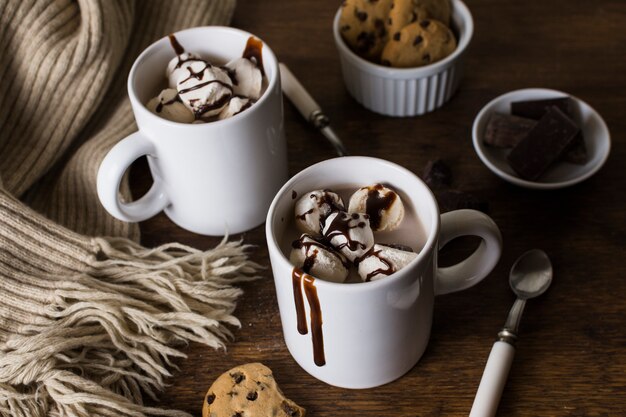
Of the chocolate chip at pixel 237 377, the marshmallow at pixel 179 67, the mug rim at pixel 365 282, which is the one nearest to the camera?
the mug rim at pixel 365 282

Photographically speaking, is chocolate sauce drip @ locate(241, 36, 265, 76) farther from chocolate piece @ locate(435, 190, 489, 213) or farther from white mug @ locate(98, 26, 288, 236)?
chocolate piece @ locate(435, 190, 489, 213)

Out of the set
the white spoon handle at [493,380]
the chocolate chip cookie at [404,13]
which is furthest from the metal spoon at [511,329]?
the chocolate chip cookie at [404,13]

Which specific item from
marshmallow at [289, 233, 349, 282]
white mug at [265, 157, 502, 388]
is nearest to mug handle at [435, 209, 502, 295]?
white mug at [265, 157, 502, 388]

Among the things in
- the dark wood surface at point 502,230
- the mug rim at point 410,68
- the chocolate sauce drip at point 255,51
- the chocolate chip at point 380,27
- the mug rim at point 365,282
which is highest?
the chocolate sauce drip at point 255,51

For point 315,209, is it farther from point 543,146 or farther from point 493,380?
point 543,146

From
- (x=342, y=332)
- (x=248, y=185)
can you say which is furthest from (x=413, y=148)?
(x=342, y=332)

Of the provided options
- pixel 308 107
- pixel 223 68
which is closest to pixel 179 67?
pixel 223 68

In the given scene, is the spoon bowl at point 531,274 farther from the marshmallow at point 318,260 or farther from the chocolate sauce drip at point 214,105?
the chocolate sauce drip at point 214,105
